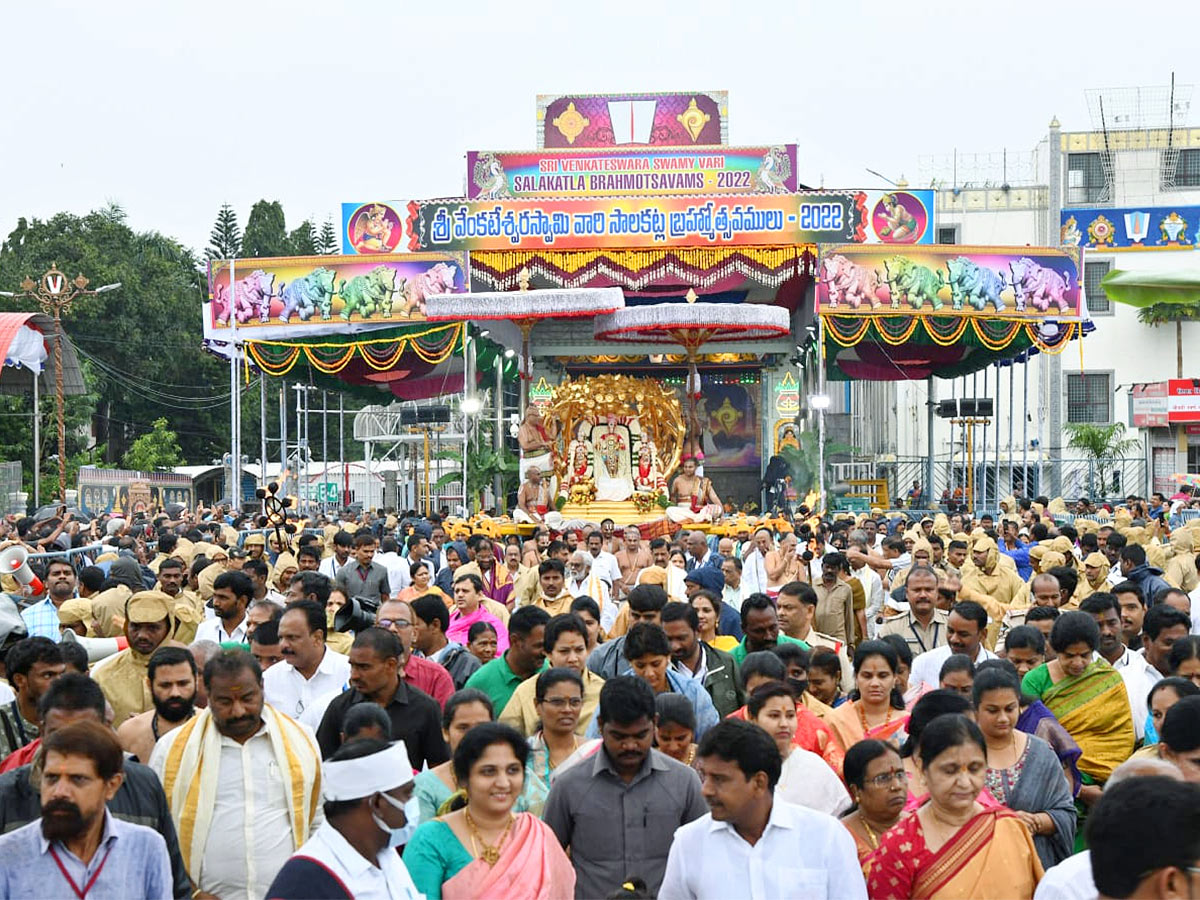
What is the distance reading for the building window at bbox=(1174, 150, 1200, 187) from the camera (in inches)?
1831

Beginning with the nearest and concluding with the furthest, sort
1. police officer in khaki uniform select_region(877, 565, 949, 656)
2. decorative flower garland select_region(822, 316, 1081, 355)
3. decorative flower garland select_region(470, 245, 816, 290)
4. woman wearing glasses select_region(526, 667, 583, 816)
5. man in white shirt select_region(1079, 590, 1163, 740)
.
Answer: woman wearing glasses select_region(526, 667, 583, 816)
man in white shirt select_region(1079, 590, 1163, 740)
police officer in khaki uniform select_region(877, 565, 949, 656)
decorative flower garland select_region(822, 316, 1081, 355)
decorative flower garland select_region(470, 245, 816, 290)

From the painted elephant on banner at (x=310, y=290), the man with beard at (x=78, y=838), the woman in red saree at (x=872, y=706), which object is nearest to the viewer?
the man with beard at (x=78, y=838)

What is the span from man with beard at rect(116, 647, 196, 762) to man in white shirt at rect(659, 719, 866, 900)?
2221 mm

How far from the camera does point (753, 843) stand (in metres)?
4.25

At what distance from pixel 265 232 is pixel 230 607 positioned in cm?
5119

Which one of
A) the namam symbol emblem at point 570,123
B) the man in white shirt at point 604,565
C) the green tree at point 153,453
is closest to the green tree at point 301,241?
the green tree at point 153,453

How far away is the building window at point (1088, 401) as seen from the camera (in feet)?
148

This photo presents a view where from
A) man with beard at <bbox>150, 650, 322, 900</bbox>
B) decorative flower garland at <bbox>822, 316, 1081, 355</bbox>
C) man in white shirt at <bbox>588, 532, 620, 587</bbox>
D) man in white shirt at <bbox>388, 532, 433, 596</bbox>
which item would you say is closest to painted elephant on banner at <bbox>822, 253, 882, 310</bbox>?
decorative flower garland at <bbox>822, 316, 1081, 355</bbox>

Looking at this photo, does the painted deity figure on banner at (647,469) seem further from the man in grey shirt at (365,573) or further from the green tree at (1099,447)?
the green tree at (1099,447)

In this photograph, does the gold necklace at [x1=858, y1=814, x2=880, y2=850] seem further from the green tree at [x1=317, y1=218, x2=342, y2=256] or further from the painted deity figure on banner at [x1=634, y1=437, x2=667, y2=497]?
the green tree at [x1=317, y1=218, x2=342, y2=256]

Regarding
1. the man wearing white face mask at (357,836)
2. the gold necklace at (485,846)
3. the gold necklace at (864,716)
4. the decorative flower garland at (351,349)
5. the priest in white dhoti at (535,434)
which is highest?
the decorative flower garland at (351,349)

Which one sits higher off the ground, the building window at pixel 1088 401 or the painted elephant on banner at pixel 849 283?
the painted elephant on banner at pixel 849 283

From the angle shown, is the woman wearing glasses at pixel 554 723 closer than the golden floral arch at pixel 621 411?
Yes

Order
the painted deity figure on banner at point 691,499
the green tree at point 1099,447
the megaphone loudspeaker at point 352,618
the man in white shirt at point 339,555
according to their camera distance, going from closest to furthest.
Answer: the megaphone loudspeaker at point 352,618
the man in white shirt at point 339,555
the painted deity figure on banner at point 691,499
the green tree at point 1099,447
